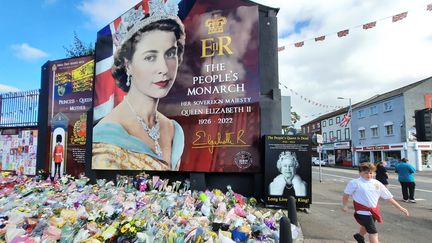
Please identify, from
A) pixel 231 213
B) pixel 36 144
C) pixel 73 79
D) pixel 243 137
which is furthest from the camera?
pixel 36 144

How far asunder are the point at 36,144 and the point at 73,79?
11.8 feet

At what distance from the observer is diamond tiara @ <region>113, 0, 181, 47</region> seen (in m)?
10.1

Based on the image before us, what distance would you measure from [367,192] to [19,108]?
52.0ft

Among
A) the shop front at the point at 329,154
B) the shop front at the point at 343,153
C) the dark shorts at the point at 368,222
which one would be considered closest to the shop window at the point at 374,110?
the shop front at the point at 343,153

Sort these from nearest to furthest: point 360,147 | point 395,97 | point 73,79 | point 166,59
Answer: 1. point 166,59
2. point 73,79
3. point 395,97
4. point 360,147

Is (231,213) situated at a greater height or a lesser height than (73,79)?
lesser

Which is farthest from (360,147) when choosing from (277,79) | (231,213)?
(231,213)

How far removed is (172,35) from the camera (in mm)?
9953

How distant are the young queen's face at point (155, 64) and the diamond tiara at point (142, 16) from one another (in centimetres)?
50

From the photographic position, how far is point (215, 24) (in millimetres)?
9383

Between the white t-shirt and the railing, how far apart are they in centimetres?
1405

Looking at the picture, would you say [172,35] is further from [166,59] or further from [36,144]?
[36,144]

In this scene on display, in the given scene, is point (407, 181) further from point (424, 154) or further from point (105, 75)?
point (424, 154)

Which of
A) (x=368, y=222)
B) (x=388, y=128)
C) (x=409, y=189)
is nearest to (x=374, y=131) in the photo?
(x=388, y=128)
